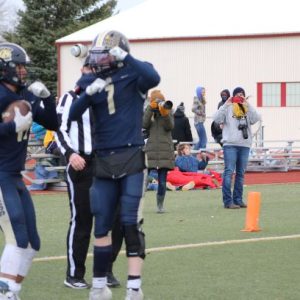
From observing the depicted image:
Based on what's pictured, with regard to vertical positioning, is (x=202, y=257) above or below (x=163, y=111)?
below

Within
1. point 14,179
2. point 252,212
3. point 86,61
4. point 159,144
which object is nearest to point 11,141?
point 14,179

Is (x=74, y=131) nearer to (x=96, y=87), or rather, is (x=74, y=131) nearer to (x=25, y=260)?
(x=96, y=87)

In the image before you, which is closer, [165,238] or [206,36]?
[165,238]

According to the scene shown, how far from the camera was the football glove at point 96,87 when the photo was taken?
24.4ft

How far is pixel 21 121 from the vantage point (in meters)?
7.41

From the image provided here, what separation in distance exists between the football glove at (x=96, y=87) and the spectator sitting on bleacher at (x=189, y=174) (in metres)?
12.2

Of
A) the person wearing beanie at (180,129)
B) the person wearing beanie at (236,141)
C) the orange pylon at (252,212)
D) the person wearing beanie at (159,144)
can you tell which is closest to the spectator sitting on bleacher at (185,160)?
the person wearing beanie at (180,129)

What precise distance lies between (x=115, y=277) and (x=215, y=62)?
89.4 ft

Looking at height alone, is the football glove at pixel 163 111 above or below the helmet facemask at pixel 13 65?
below

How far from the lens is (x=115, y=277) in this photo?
8.80 m

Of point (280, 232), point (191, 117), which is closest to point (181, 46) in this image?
point (191, 117)

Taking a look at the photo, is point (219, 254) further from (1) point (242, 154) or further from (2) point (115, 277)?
(1) point (242, 154)

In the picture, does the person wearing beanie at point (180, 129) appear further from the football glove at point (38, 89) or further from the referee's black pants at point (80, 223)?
the football glove at point (38, 89)

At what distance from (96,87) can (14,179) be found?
94 cm
